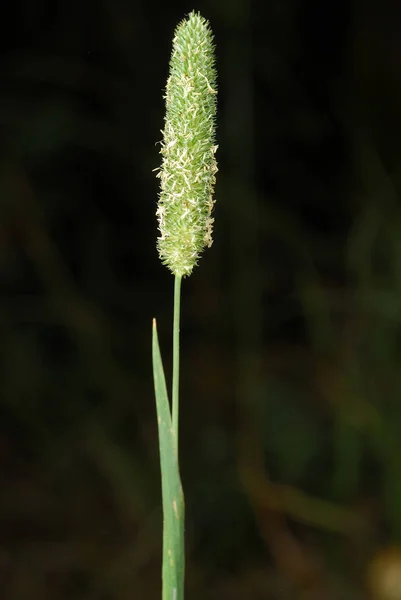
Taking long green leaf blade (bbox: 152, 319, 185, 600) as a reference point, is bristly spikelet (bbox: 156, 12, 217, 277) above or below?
above

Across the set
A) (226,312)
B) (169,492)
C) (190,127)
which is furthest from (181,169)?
(226,312)

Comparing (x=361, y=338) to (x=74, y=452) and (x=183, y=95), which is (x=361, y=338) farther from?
(x=183, y=95)

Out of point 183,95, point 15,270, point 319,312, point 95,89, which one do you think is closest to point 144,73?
point 95,89

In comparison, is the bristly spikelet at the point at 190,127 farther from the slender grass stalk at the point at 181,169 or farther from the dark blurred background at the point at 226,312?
the dark blurred background at the point at 226,312

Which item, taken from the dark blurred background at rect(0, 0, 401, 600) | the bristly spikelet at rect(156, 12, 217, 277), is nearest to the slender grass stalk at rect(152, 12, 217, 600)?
the bristly spikelet at rect(156, 12, 217, 277)

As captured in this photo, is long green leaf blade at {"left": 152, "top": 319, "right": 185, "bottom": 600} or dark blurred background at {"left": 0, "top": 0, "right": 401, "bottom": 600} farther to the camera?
dark blurred background at {"left": 0, "top": 0, "right": 401, "bottom": 600}

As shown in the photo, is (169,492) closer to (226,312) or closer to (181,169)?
(181,169)

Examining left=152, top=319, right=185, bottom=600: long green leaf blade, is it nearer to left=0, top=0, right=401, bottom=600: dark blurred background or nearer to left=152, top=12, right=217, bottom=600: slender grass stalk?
left=152, top=12, right=217, bottom=600: slender grass stalk
